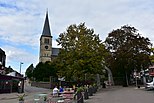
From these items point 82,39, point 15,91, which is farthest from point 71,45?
point 15,91

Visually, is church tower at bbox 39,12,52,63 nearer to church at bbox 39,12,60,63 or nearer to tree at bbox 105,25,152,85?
church at bbox 39,12,60,63

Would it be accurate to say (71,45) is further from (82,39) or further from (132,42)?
(132,42)

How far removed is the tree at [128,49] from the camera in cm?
5603

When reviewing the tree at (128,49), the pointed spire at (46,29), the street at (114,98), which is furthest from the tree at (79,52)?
the pointed spire at (46,29)

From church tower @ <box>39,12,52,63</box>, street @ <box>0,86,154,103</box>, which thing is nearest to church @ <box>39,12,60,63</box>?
church tower @ <box>39,12,52,63</box>

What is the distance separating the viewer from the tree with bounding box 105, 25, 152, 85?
56031 millimetres

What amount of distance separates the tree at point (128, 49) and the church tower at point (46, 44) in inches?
2512

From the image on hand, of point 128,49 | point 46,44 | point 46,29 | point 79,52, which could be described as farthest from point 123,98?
point 46,44

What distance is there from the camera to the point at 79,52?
132 ft

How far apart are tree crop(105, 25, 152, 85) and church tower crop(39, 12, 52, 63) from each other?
63809mm

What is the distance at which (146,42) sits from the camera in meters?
58.9

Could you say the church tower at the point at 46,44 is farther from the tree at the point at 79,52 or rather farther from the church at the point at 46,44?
the tree at the point at 79,52

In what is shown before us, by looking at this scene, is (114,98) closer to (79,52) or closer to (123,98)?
(123,98)

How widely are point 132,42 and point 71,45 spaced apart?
19969mm
